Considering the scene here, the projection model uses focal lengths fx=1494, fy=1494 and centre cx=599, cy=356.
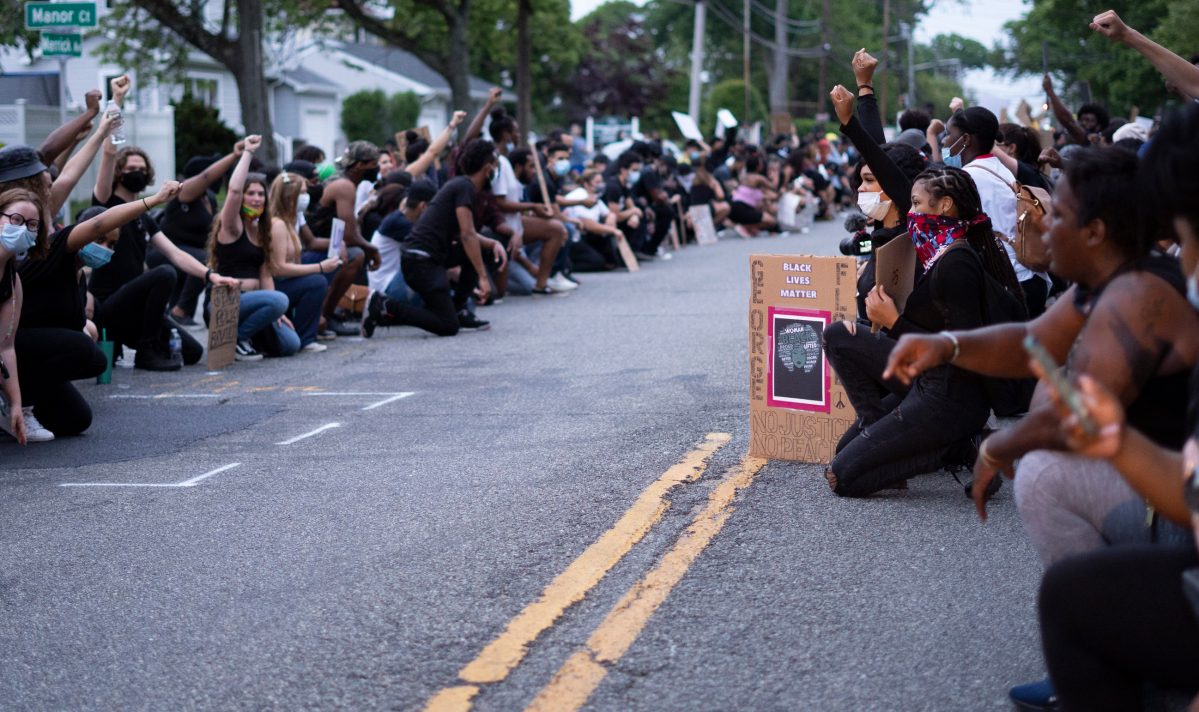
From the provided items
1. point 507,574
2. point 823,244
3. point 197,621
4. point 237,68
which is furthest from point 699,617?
point 237,68

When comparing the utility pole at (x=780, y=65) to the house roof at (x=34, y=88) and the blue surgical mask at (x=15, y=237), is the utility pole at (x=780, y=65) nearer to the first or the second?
the house roof at (x=34, y=88)

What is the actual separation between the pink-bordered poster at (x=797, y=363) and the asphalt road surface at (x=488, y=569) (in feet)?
1.11

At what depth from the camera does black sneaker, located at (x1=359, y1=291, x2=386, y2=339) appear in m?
13.5

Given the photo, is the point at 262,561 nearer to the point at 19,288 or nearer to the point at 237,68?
the point at 19,288

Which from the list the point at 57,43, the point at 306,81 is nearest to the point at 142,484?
the point at 57,43

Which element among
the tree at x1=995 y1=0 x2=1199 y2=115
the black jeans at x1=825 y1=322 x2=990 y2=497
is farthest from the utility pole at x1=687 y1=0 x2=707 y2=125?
the black jeans at x1=825 y1=322 x2=990 y2=497

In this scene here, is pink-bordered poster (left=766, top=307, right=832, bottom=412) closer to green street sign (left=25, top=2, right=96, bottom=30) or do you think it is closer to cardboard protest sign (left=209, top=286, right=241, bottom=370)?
cardboard protest sign (left=209, top=286, right=241, bottom=370)

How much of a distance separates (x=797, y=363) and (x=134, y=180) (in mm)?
6235

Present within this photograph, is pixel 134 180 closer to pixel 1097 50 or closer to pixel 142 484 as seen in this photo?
pixel 142 484

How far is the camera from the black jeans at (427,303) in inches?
527

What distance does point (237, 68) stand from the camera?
31.0 meters

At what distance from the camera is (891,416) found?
20.9 ft

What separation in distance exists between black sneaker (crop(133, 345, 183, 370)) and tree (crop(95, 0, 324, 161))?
1729cm

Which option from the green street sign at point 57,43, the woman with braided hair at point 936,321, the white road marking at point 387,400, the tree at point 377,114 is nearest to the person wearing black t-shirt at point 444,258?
the white road marking at point 387,400
